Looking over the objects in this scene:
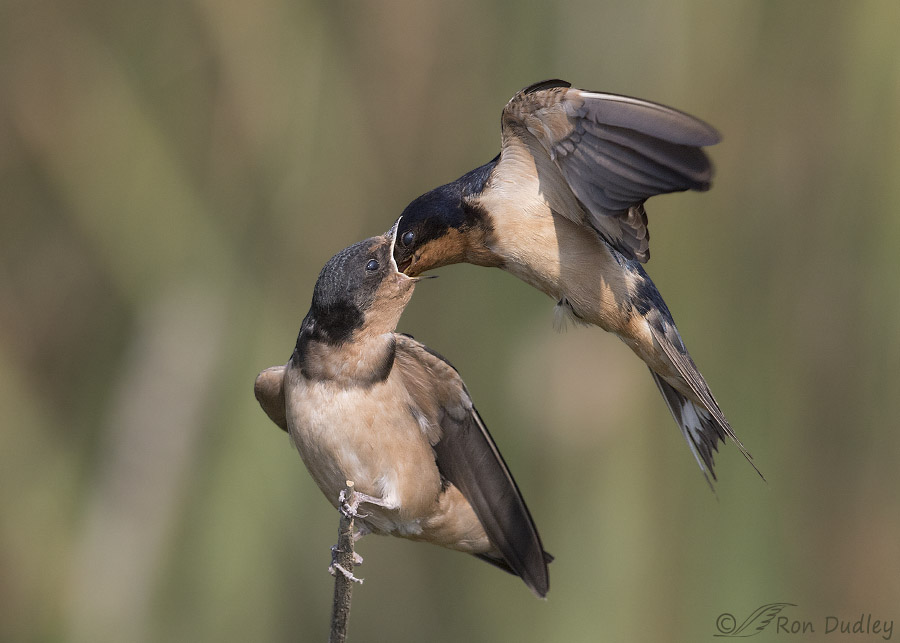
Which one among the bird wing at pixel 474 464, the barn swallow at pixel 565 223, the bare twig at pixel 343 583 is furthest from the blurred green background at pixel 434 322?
the bare twig at pixel 343 583

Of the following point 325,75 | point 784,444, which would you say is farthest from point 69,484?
point 784,444

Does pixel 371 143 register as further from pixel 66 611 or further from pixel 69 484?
pixel 66 611

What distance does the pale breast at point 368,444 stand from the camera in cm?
173

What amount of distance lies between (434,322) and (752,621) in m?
1.02

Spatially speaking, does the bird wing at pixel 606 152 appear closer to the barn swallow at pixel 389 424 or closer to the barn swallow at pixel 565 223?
the barn swallow at pixel 565 223

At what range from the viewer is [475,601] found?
7.79 feet

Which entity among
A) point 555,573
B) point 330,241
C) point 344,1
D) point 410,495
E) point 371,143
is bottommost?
point 555,573

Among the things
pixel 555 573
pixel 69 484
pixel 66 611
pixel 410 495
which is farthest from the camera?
pixel 69 484

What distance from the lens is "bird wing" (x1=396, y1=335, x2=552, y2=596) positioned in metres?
1.87

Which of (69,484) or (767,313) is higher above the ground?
(767,313)

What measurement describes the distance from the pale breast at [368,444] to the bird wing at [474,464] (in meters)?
0.06

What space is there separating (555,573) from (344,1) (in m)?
1.63

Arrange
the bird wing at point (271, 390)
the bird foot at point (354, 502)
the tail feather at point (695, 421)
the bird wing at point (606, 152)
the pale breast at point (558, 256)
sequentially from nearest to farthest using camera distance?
the bird wing at point (606, 152), the bird foot at point (354, 502), the pale breast at point (558, 256), the tail feather at point (695, 421), the bird wing at point (271, 390)
